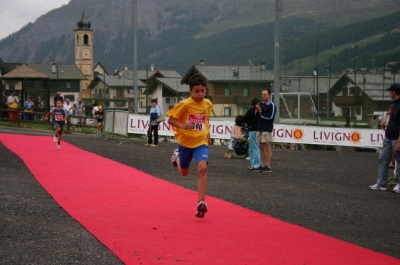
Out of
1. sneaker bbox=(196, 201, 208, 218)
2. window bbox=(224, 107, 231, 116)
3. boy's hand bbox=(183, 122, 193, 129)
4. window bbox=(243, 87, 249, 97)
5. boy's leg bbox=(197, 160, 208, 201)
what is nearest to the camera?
sneaker bbox=(196, 201, 208, 218)

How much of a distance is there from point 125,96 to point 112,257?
472 feet

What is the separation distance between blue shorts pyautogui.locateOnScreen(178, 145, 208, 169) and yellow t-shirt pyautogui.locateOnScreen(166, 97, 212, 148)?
7cm

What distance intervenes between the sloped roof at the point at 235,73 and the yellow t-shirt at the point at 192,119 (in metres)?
64.8

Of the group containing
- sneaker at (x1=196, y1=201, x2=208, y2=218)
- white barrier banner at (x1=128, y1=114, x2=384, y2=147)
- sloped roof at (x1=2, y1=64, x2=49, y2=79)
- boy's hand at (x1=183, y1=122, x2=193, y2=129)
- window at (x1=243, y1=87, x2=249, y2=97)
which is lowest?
sneaker at (x1=196, y1=201, x2=208, y2=218)

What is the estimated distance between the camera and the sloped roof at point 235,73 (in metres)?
79.9

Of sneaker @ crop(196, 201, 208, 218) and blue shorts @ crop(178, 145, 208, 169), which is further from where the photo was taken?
blue shorts @ crop(178, 145, 208, 169)

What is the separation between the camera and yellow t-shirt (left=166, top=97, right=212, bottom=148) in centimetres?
1155

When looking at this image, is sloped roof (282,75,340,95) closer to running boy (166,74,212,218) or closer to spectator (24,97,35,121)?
spectator (24,97,35,121)

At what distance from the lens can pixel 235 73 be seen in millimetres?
79938

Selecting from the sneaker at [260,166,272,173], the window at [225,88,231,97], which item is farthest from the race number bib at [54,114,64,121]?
the window at [225,88,231,97]

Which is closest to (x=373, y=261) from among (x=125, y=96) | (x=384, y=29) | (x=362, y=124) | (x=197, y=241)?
(x=197, y=241)

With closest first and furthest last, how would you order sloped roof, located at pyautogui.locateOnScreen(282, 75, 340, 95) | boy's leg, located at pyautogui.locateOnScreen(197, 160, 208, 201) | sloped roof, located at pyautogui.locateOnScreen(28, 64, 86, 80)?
boy's leg, located at pyautogui.locateOnScreen(197, 160, 208, 201) → sloped roof, located at pyautogui.locateOnScreen(282, 75, 340, 95) → sloped roof, located at pyautogui.locateOnScreen(28, 64, 86, 80)

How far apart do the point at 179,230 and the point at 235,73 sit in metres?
70.4

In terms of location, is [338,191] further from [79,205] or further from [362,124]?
[362,124]
